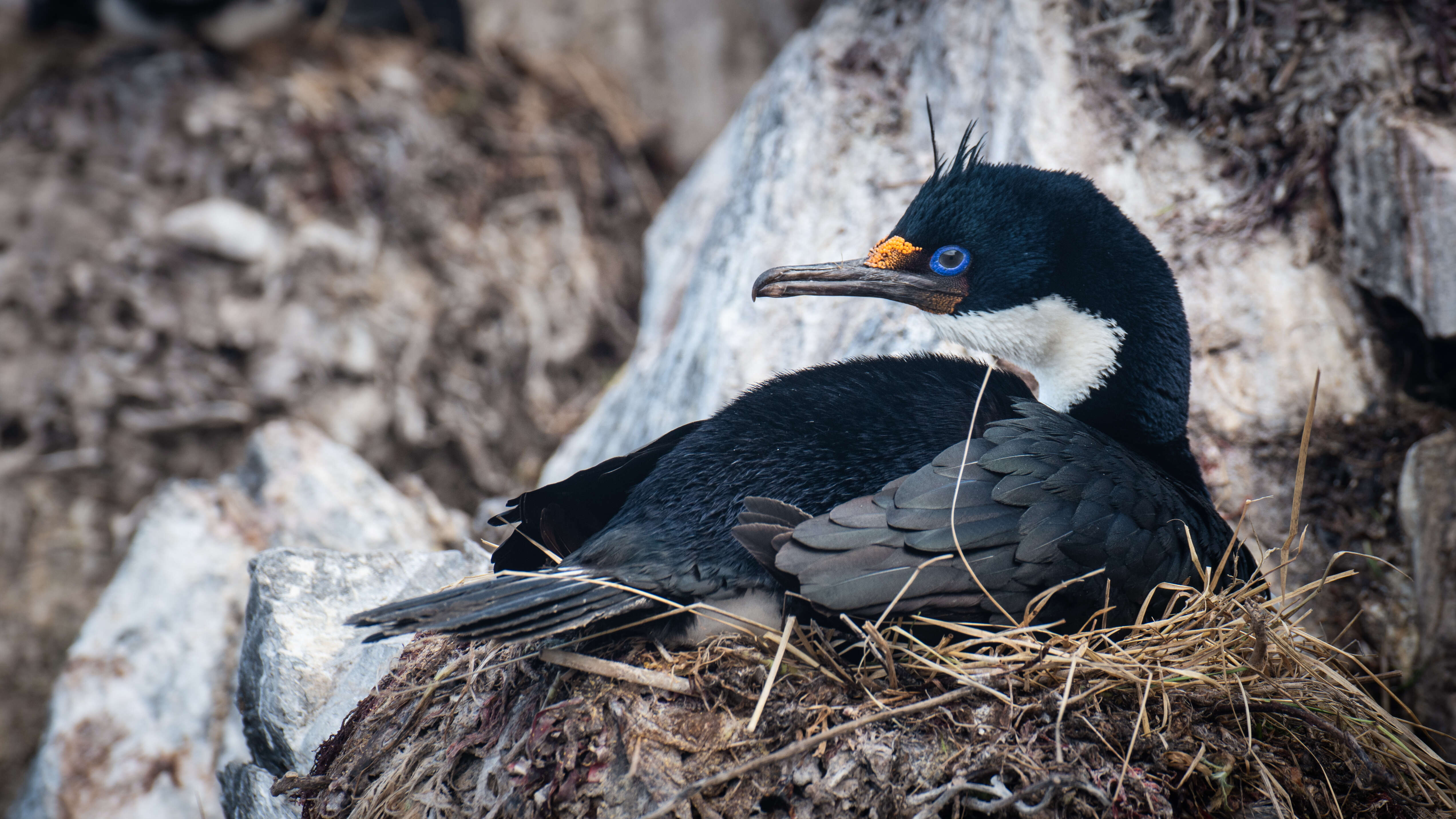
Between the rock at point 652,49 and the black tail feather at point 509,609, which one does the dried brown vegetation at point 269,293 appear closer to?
the rock at point 652,49

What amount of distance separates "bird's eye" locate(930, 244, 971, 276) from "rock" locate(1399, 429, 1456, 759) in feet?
5.98

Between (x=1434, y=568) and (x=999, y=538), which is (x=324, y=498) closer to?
(x=999, y=538)

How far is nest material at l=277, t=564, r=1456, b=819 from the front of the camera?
1751 millimetres

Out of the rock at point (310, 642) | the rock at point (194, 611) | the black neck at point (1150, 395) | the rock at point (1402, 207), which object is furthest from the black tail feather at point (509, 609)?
the rock at point (1402, 207)

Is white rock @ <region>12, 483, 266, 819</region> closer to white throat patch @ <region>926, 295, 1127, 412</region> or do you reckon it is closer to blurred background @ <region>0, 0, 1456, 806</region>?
blurred background @ <region>0, 0, 1456, 806</region>

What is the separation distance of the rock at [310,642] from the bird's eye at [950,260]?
161cm

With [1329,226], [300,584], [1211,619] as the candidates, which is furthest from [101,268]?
Result: [1329,226]

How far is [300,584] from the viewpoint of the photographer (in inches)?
110

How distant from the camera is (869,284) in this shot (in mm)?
2377

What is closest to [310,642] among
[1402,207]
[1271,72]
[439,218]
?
[439,218]

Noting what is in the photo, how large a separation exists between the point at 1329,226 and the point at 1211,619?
1.96m

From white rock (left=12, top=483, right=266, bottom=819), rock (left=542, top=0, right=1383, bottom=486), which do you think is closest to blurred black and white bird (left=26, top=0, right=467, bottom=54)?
white rock (left=12, top=483, right=266, bottom=819)

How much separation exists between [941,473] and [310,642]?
77.3 inches

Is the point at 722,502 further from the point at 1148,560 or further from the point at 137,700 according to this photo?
the point at 137,700
